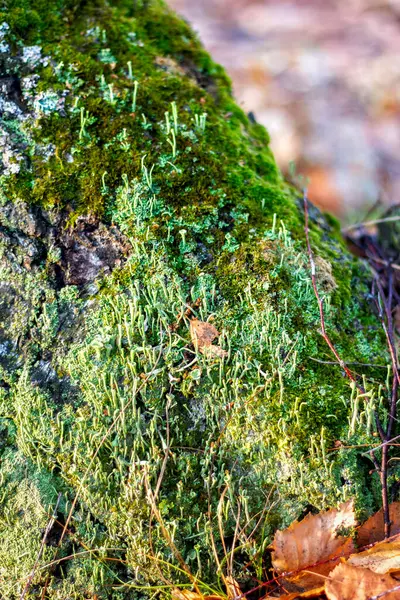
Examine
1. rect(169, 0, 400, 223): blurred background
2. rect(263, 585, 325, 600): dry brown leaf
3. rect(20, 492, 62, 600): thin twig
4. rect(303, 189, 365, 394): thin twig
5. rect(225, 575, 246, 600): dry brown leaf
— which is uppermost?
rect(169, 0, 400, 223): blurred background

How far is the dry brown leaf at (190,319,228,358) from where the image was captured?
2176mm

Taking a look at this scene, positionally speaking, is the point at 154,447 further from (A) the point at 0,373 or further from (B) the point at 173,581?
(A) the point at 0,373

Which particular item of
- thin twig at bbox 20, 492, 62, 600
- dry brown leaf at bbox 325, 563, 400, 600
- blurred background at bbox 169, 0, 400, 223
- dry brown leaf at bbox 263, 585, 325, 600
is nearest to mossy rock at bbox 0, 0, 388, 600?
thin twig at bbox 20, 492, 62, 600

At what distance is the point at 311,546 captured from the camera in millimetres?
1868

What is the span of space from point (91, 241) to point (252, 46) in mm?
11076

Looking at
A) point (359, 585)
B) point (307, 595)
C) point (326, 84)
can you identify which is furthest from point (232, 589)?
point (326, 84)

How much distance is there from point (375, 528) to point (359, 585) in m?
0.29

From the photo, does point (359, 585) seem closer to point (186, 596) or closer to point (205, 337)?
point (186, 596)

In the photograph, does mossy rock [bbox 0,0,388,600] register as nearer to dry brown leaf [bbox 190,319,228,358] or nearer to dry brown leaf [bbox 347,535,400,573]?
dry brown leaf [bbox 190,319,228,358]

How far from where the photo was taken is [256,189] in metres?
2.70

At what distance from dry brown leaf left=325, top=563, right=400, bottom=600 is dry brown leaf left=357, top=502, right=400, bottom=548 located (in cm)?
23

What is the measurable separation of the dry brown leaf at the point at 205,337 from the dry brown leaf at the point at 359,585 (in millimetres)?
918

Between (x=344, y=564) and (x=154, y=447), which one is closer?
(x=344, y=564)

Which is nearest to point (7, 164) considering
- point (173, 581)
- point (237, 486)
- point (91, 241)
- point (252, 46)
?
point (91, 241)
